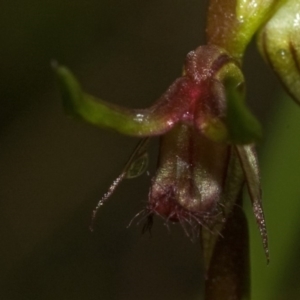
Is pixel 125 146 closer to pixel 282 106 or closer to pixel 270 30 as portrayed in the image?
pixel 282 106

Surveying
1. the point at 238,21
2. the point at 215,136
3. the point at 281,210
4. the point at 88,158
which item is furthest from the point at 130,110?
the point at 88,158

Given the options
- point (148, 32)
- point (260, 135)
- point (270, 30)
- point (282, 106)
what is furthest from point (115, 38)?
point (260, 135)

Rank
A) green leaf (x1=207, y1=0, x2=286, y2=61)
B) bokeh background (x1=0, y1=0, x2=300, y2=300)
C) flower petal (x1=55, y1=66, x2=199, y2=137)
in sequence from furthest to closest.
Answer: bokeh background (x1=0, y1=0, x2=300, y2=300) → green leaf (x1=207, y1=0, x2=286, y2=61) → flower petal (x1=55, y1=66, x2=199, y2=137)

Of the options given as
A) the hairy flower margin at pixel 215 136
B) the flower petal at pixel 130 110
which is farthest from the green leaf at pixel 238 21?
the flower petal at pixel 130 110

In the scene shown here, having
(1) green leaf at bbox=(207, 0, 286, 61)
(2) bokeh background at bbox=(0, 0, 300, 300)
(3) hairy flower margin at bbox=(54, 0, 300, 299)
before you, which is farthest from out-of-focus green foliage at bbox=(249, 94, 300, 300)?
(2) bokeh background at bbox=(0, 0, 300, 300)

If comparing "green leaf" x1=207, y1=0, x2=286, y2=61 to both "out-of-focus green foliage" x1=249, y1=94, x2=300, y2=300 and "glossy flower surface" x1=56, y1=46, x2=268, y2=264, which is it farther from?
"out-of-focus green foliage" x1=249, y1=94, x2=300, y2=300

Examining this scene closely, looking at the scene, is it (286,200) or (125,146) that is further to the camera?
(125,146)

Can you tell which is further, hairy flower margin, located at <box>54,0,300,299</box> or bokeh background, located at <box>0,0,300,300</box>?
bokeh background, located at <box>0,0,300,300</box>
